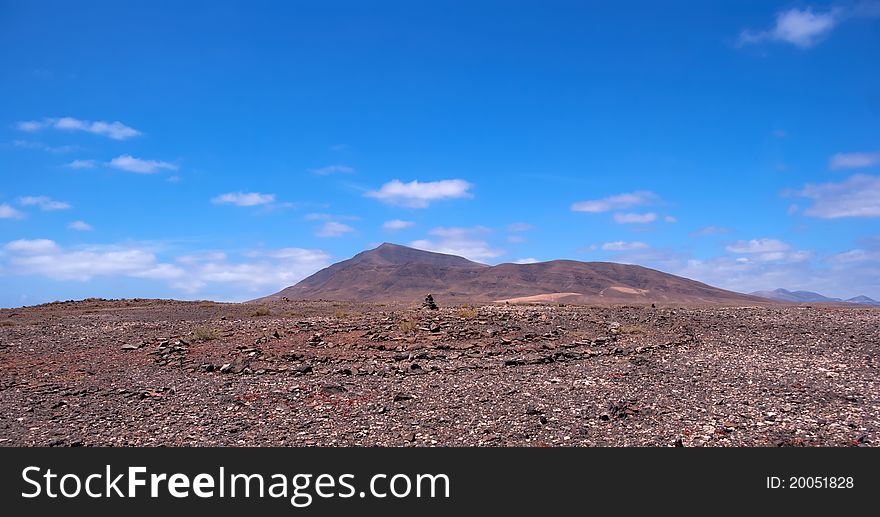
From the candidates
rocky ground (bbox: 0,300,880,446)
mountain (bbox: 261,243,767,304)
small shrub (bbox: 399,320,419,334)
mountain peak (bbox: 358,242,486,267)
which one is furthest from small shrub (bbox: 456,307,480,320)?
mountain peak (bbox: 358,242,486,267)

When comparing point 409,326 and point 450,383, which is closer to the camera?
point 450,383

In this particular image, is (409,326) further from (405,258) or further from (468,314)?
(405,258)

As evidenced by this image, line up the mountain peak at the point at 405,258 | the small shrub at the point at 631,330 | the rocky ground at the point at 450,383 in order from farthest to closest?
the mountain peak at the point at 405,258 < the small shrub at the point at 631,330 < the rocky ground at the point at 450,383

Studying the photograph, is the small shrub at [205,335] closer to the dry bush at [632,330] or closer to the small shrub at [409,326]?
the small shrub at [409,326]

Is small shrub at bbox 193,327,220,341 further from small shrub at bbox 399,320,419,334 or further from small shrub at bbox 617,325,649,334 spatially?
small shrub at bbox 617,325,649,334

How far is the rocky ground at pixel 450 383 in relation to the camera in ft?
30.2

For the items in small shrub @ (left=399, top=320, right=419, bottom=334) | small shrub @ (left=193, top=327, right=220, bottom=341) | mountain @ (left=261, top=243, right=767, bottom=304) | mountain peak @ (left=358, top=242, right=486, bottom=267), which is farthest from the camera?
mountain peak @ (left=358, top=242, right=486, bottom=267)

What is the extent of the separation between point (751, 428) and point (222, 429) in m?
8.13

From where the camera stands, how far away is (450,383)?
41.2 feet

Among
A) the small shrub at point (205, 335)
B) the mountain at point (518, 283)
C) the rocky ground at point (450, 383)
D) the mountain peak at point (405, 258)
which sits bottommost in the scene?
the rocky ground at point (450, 383)

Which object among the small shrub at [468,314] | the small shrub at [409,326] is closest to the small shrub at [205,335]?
the small shrub at [409,326]

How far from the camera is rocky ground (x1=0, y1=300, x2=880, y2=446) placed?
30.2ft

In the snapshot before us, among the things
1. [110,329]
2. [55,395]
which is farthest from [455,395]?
[110,329]

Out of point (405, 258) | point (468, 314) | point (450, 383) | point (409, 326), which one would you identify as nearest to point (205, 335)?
point (409, 326)
